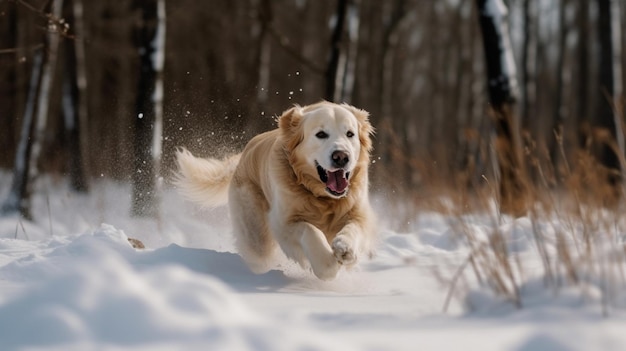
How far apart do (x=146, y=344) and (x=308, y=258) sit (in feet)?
6.90

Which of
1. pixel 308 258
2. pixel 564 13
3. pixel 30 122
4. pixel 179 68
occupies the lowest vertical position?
pixel 308 258

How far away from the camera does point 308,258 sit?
439cm

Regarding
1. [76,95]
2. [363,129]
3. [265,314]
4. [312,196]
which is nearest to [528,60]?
[76,95]

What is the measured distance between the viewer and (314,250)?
171 inches

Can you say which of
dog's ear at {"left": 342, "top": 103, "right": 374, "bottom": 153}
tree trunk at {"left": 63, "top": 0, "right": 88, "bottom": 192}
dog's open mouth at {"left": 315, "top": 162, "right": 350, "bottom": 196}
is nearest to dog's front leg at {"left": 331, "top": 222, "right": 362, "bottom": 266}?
dog's open mouth at {"left": 315, "top": 162, "right": 350, "bottom": 196}

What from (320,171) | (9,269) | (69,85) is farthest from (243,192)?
(69,85)

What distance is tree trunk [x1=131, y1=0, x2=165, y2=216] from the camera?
27.7ft

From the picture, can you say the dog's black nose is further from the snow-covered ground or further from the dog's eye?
the snow-covered ground

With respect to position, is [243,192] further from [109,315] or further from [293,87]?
[293,87]

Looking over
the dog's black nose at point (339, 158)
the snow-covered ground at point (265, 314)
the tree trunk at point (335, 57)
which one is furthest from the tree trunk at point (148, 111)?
the snow-covered ground at point (265, 314)

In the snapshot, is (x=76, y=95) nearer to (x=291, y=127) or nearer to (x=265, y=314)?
(x=291, y=127)

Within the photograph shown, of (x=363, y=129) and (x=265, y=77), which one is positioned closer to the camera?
(x=363, y=129)

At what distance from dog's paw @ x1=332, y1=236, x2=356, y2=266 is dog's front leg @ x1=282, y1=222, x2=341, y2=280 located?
4cm

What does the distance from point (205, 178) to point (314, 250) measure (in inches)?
88.7
